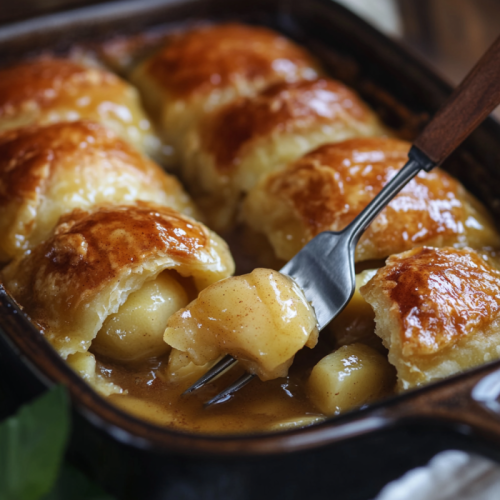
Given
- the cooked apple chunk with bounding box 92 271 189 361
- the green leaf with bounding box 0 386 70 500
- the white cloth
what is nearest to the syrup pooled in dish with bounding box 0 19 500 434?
the cooked apple chunk with bounding box 92 271 189 361

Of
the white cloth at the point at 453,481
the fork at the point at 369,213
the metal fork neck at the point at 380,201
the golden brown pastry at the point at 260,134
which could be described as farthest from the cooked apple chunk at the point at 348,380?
the golden brown pastry at the point at 260,134

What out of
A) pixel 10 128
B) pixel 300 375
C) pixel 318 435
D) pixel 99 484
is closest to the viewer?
pixel 318 435

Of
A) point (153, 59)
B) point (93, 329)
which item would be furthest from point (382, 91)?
point (93, 329)

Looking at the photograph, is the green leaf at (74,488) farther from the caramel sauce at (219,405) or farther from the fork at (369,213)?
the fork at (369,213)

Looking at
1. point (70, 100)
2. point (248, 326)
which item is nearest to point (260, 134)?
point (70, 100)

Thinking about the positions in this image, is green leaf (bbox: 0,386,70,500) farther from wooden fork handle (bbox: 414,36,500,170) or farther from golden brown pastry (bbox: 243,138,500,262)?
wooden fork handle (bbox: 414,36,500,170)

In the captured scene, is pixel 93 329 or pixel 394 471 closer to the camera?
pixel 394 471

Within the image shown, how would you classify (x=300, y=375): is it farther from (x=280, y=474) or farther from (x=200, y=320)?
(x=280, y=474)

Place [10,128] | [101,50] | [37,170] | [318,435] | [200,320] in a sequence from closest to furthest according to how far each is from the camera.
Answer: [318,435] → [200,320] → [37,170] → [10,128] → [101,50]
